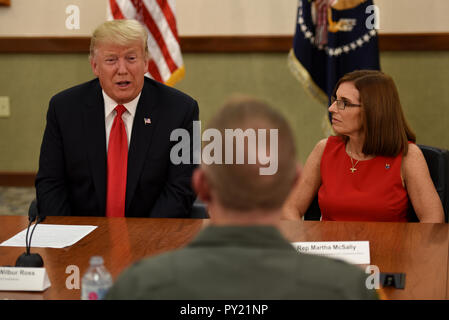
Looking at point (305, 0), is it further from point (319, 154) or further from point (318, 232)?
point (318, 232)

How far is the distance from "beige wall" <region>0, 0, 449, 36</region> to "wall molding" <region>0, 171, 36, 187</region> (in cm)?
128

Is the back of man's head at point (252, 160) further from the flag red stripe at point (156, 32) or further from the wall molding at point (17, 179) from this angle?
the wall molding at point (17, 179)

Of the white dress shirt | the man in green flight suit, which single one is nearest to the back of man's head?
the man in green flight suit

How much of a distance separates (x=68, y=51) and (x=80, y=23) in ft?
0.91

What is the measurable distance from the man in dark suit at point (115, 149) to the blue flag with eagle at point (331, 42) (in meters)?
1.82

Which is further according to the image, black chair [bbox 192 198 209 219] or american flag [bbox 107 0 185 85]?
american flag [bbox 107 0 185 85]

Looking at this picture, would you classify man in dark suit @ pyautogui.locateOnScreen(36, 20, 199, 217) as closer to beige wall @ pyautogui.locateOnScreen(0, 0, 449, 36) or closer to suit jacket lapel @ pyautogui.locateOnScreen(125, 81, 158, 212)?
suit jacket lapel @ pyautogui.locateOnScreen(125, 81, 158, 212)

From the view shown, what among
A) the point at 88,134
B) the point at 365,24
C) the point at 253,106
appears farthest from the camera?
the point at 365,24

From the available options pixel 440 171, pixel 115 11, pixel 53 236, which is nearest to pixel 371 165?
pixel 440 171

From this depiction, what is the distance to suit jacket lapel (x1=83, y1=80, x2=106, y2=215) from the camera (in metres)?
2.71

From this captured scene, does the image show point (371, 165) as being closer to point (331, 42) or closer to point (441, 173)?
point (441, 173)

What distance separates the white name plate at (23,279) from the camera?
1.64m

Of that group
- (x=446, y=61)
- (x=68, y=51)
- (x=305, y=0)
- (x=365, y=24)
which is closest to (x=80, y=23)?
(x=68, y=51)

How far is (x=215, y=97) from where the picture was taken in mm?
5324
